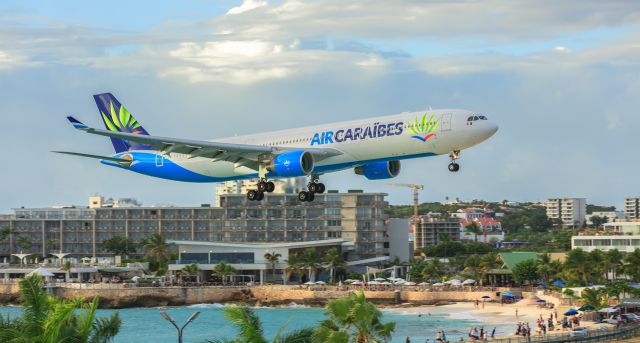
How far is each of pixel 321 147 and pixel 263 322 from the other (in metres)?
73.9

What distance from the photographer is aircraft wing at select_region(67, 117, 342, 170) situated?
6983cm

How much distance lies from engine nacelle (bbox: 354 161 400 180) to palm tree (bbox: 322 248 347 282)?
10638 centimetres

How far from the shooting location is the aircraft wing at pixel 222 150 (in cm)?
6983

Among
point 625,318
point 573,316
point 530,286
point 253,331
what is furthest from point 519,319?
point 253,331

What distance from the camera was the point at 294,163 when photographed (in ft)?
229

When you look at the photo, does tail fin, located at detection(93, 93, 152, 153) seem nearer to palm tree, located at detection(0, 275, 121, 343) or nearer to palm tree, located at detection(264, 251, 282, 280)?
palm tree, located at detection(0, 275, 121, 343)

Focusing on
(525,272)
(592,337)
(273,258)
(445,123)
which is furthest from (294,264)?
(445,123)

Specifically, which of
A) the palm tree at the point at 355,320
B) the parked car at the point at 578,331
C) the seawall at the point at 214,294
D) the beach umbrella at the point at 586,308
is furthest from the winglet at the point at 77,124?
the seawall at the point at 214,294

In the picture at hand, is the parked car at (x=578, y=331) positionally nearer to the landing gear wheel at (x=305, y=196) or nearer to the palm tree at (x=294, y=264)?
the landing gear wheel at (x=305, y=196)

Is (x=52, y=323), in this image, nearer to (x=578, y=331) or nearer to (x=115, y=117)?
(x=115, y=117)

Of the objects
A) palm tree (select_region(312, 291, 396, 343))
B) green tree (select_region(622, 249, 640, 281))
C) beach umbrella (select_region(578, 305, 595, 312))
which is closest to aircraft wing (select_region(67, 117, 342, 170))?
palm tree (select_region(312, 291, 396, 343))

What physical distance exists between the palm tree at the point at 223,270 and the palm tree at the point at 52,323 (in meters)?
142

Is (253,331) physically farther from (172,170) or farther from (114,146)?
(114,146)

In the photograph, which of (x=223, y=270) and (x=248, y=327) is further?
(x=223, y=270)
